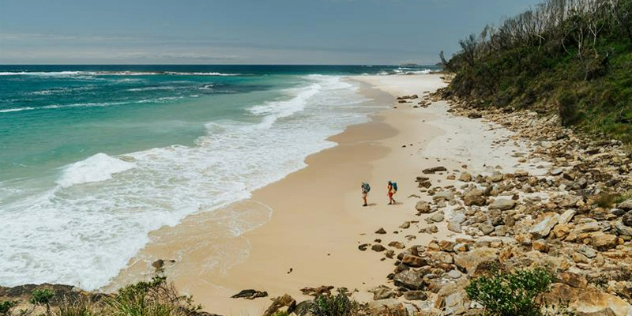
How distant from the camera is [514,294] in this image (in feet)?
16.1

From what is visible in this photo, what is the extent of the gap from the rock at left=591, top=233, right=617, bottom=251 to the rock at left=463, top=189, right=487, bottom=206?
11.3 ft

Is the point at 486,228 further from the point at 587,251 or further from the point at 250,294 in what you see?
the point at 250,294

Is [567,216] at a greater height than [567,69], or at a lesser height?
lesser

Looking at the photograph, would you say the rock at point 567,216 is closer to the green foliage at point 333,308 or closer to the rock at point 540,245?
the rock at point 540,245

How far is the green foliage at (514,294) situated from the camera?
4.70 meters

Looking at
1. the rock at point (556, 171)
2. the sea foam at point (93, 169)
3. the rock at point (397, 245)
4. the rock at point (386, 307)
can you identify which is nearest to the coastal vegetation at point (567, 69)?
the rock at point (556, 171)

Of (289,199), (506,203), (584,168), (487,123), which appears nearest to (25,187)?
(289,199)

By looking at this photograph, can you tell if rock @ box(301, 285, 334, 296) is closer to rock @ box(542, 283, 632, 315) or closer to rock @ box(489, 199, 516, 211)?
rock @ box(542, 283, 632, 315)

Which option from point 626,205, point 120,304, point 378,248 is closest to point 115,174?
point 120,304

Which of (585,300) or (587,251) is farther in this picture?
(587,251)

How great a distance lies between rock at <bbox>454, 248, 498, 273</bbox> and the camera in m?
7.51

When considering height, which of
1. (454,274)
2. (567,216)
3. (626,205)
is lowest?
(454,274)

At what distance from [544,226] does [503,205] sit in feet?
6.01

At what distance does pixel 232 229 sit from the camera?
35.5 feet
